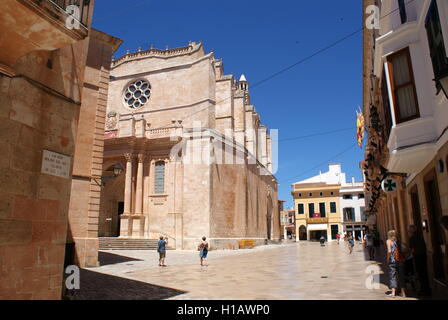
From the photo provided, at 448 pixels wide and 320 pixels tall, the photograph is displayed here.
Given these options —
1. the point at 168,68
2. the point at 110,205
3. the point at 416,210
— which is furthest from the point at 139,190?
the point at 416,210

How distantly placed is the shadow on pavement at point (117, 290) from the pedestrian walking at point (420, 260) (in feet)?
17.6

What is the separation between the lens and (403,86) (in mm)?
8469

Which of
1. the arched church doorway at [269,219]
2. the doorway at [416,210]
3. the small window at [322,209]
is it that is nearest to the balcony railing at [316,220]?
the small window at [322,209]

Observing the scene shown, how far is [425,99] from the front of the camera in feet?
26.0

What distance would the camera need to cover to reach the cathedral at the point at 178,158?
2695cm

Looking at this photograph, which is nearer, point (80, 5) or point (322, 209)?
point (80, 5)

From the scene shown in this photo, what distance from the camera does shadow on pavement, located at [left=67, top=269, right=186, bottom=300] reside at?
7.53 metres

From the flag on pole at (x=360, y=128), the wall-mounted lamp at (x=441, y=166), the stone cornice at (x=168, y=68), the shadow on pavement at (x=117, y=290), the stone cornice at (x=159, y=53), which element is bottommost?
the shadow on pavement at (x=117, y=290)

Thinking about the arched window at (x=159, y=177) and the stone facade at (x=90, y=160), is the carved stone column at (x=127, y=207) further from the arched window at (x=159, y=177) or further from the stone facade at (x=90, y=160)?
the stone facade at (x=90, y=160)

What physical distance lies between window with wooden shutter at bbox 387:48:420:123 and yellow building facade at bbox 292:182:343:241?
50692 mm

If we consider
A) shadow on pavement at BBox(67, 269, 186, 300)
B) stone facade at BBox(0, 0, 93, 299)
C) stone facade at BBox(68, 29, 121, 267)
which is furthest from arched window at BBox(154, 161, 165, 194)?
stone facade at BBox(0, 0, 93, 299)

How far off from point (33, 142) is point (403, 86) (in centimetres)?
830

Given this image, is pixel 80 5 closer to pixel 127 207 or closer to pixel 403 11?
pixel 403 11
